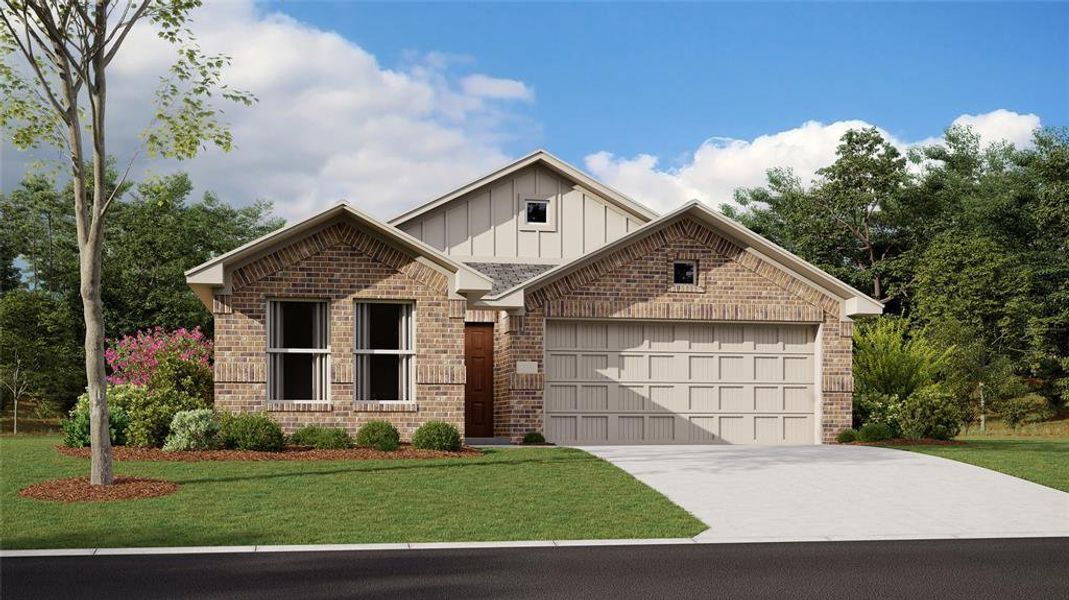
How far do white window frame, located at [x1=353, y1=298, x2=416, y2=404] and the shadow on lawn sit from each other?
117 inches

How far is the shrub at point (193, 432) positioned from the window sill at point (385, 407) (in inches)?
102

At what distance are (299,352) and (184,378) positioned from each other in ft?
7.23

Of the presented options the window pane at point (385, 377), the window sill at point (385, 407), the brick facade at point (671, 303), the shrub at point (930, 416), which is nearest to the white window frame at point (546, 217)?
the brick facade at point (671, 303)

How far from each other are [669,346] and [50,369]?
83.0 feet

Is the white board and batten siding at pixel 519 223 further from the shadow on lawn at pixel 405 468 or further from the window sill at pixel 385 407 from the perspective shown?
the shadow on lawn at pixel 405 468

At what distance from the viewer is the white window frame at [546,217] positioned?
25922 millimetres

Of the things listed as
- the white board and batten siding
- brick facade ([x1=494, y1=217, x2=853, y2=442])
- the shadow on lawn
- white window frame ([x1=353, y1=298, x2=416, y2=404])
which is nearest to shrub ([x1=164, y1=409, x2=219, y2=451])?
white window frame ([x1=353, y1=298, x2=416, y2=404])

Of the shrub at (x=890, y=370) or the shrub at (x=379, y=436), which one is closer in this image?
the shrub at (x=379, y=436)

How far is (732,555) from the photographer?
1028 centimetres

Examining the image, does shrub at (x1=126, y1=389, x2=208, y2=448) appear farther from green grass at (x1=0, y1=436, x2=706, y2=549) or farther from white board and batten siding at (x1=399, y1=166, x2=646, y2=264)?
white board and batten siding at (x1=399, y1=166, x2=646, y2=264)

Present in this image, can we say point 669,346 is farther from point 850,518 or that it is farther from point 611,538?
point 611,538

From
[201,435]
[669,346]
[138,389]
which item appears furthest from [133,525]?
[669,346]

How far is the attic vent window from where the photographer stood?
Answer: 26.1m

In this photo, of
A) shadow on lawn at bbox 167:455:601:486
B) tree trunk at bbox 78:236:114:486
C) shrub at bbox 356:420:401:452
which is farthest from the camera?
shrub at bbox 356:420:401:452
